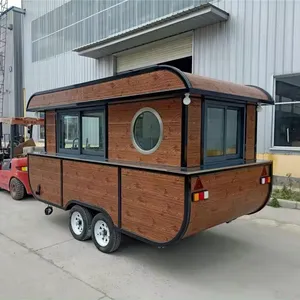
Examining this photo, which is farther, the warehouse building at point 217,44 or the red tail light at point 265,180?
the warehouse building at point 217,44

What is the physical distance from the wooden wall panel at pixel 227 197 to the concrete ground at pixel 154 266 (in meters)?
0.63

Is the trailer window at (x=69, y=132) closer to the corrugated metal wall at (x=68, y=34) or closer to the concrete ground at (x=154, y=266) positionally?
the concrete ground at (x=154, y=266)

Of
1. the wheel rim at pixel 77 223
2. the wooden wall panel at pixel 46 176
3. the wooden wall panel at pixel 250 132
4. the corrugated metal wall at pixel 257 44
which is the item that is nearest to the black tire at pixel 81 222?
the wheel rim at pixel 77 223

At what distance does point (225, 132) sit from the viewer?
4.30 metres

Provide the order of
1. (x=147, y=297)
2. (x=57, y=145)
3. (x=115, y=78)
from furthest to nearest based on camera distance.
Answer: (x=57, y=145)
(x=115, y=78)
(x=147, y=297)

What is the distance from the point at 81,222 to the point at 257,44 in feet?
23.3

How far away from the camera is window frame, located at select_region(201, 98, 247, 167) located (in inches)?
153

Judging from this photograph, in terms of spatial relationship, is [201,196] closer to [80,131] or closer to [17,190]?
[80,131]

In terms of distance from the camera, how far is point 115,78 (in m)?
4.24

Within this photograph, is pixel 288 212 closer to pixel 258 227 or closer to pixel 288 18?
pixel 258 227

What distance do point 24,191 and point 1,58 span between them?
59.3 feet

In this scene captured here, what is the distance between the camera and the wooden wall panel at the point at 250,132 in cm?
471

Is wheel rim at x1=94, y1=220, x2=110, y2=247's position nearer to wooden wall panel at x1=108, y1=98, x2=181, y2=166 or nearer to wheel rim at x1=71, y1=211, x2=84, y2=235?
wheel rim at x1=71, y1=211, x2=84, y2=235

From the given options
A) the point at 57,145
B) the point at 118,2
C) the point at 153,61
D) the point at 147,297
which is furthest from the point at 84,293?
the point at 118,2
